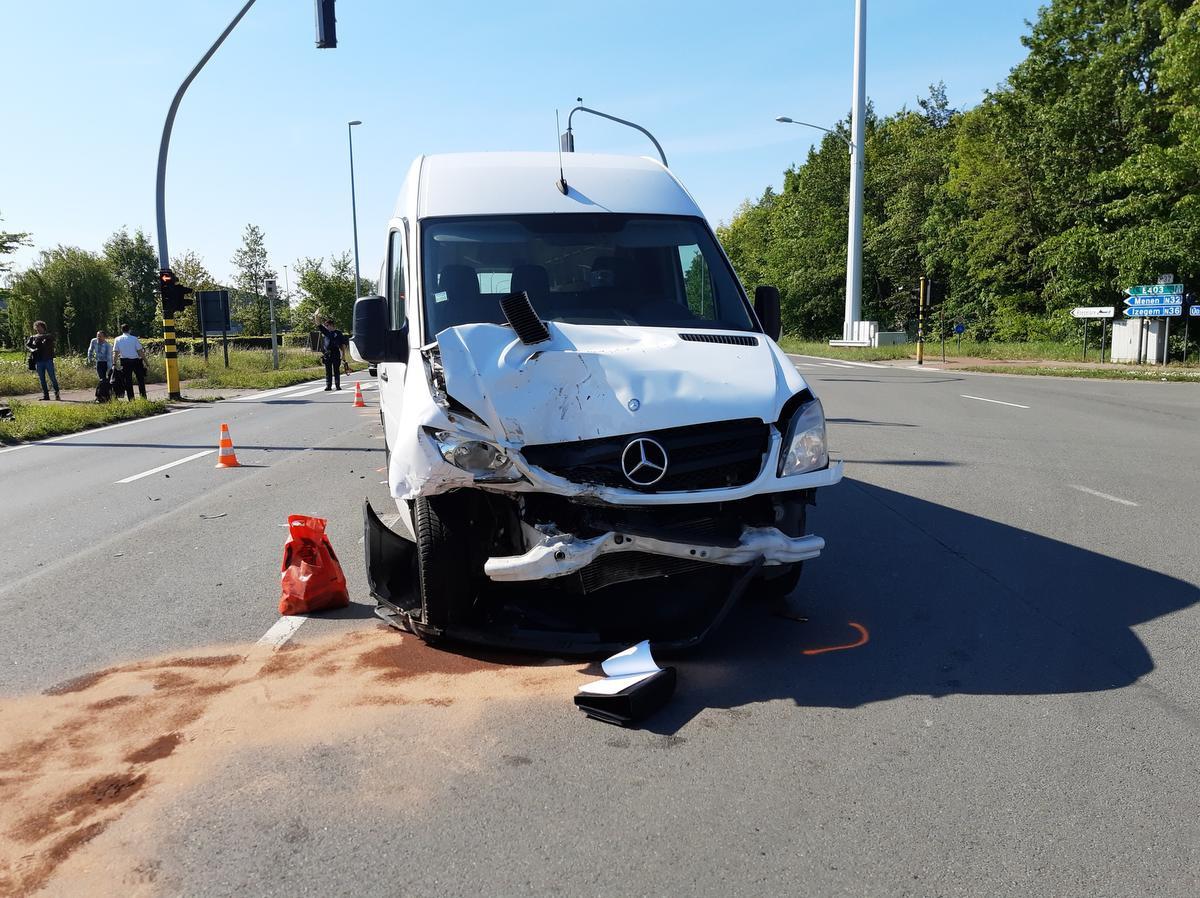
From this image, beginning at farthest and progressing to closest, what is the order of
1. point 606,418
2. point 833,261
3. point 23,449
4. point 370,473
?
1. point 833,261
2. point 23,449
3. point 370,473
4. point 606,418

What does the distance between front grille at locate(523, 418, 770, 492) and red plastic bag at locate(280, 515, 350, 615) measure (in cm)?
205

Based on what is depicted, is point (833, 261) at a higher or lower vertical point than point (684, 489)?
higher

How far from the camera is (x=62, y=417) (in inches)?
729

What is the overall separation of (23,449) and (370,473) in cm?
755

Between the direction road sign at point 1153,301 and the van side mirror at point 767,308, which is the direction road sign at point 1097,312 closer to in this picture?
the direction road sign at point 1153,301

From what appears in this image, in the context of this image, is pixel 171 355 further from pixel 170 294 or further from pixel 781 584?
pixel 781 584

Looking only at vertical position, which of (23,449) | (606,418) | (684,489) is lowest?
(23,449)

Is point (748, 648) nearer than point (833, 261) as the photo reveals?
Yes

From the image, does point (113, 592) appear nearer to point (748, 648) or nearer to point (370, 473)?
point (748, 648)

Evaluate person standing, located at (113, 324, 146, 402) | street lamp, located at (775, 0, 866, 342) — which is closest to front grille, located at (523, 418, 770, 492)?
person standing, located at (113, 324, 146, 402)

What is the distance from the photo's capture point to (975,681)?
14.5ft

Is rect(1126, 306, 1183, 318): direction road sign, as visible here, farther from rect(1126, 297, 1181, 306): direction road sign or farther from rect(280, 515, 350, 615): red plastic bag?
rect(280, 515, 350, 615): red plastic bag

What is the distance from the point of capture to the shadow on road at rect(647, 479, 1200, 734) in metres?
4.38

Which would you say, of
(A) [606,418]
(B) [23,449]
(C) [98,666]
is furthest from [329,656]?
(B) [23,449]
